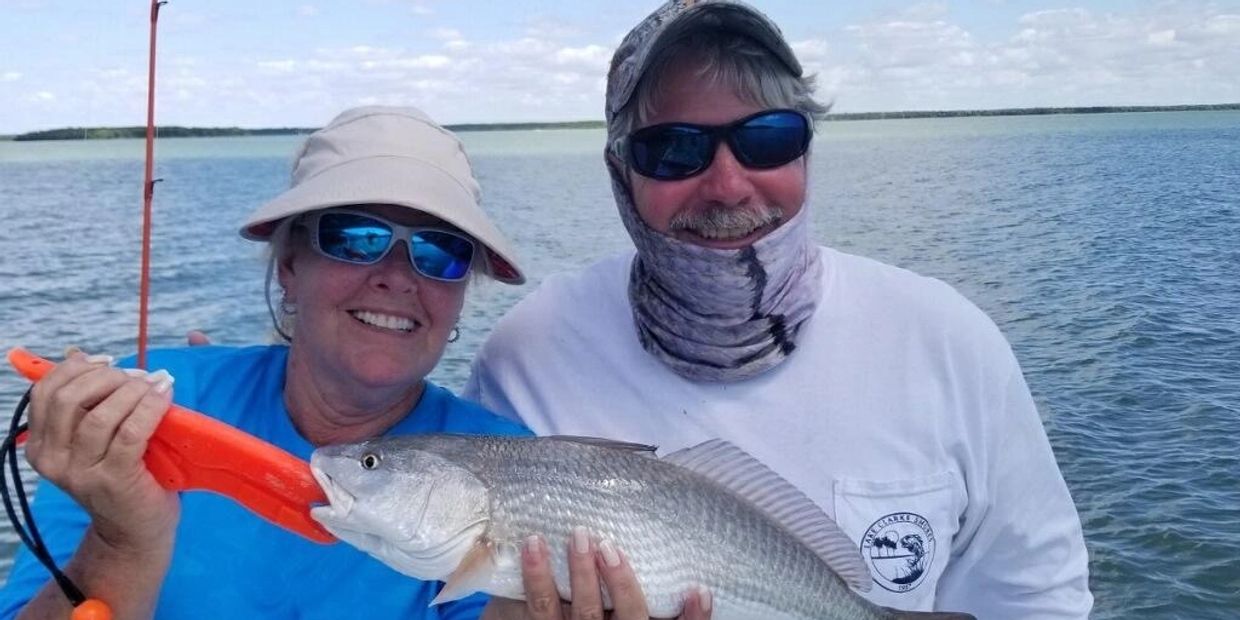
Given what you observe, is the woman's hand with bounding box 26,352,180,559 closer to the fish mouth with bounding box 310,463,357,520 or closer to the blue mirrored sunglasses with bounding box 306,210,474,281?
the fish mouth with bounding box 310,463,357,520

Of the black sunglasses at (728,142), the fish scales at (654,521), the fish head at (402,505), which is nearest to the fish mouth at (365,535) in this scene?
the fish head at (402,505)

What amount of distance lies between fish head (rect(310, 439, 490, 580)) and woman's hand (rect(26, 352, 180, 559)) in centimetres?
44

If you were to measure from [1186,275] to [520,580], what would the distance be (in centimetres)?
2112

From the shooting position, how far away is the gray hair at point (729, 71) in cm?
326

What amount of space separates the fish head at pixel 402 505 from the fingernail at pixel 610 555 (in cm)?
35

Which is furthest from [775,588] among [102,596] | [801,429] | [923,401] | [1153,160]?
[1153,160]

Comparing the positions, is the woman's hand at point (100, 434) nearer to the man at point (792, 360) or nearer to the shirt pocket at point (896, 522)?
the man at point (792, 360)

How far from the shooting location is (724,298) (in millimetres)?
3434

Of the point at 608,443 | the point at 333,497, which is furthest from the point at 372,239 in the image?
the point at 608,443

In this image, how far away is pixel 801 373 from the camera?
140 inches

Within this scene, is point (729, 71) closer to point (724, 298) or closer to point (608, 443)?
point (724, 298)

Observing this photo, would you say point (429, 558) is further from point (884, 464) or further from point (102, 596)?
point (884, 464)

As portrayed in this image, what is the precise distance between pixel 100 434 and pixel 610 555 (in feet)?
4.33

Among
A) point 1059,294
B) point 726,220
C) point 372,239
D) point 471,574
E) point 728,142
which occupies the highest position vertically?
point 728,142
